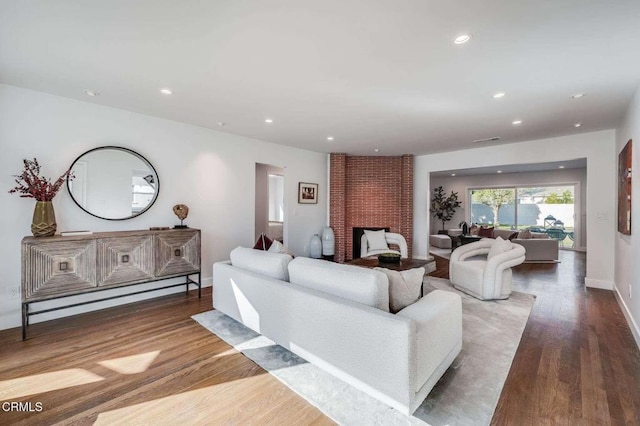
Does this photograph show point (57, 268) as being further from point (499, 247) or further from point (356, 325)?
point (499, 247)

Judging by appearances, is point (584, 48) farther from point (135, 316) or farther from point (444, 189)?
point (444, 189)

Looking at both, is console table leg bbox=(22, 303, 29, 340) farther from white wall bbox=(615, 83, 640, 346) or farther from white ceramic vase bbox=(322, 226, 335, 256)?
white wall bbox=(615, 83, 640, 346)

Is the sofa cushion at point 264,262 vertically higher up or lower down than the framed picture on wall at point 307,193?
lower down

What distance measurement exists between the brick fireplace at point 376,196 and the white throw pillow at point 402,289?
447 cm

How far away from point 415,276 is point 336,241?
4418mm

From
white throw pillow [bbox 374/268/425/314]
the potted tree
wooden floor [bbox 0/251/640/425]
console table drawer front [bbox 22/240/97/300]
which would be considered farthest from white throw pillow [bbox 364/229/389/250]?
the potted tree

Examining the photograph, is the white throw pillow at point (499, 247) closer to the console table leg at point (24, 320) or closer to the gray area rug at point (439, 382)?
the gray area rug at point (439, 382)

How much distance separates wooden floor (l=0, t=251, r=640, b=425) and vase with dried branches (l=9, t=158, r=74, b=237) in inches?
42.3

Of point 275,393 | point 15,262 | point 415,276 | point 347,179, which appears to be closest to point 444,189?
point 347,179

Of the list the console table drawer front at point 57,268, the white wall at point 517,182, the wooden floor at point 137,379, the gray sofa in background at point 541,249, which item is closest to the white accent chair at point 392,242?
the gray sofa in background at point 541,249

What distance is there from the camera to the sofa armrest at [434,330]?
170 cm

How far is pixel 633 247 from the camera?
291 centimetres

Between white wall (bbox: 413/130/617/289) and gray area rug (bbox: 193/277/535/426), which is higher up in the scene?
white wall (bbox: 413/130/617/289)

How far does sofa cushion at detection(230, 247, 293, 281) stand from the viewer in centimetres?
257
